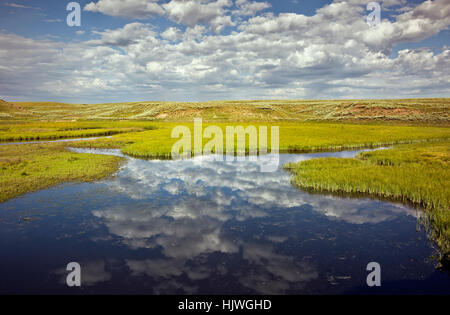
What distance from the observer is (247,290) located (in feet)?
29.1

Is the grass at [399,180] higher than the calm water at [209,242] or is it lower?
higher

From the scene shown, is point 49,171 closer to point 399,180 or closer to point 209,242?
point 209,242

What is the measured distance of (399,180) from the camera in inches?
750

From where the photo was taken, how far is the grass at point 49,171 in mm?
19312

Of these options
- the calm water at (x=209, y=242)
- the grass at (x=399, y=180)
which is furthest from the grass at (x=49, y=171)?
the grass at (x=399, y=180)

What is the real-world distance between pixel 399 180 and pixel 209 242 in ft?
47.5

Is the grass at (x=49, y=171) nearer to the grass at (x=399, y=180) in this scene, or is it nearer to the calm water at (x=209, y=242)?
the calm water at (x=209, y=242)

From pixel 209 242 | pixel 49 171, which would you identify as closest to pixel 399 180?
pixel 209 242

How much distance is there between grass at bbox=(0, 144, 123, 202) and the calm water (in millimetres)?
1804

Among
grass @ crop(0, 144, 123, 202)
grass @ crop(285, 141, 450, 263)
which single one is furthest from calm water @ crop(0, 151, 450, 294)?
grass @ crop(0, 144, 123, 202)

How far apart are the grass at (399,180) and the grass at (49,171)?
16.8 metres

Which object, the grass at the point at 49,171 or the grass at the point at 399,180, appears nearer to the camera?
the grass at the point at 399,180

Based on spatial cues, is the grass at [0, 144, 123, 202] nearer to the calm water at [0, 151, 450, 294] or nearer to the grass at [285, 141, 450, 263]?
the calm water at [0, 151, 450, 294]
